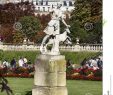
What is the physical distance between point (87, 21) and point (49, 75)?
3981cm

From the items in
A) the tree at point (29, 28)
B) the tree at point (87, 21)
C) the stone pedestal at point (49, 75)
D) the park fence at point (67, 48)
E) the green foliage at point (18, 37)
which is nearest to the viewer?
the stone pedestal at point (49, 75)

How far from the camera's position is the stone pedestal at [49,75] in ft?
42.6

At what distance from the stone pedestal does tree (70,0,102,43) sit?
3083cm

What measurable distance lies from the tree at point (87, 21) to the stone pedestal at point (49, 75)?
30829mm

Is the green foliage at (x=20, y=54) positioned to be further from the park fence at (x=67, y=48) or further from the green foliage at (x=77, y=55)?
the green foliage at (x=77, y=55)

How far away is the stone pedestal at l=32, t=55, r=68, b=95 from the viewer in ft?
42.6

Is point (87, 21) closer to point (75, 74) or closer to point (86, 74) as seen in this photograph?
point (86, 74)

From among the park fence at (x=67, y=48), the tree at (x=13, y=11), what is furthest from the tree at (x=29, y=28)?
the park fence at (x=67, y=48)

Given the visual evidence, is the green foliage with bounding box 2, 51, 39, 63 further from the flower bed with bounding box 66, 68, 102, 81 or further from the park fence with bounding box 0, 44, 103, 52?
the flower bed with bounding box 66, 68, 102, 81

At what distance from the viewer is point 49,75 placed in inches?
512

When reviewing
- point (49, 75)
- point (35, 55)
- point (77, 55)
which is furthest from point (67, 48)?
point (49, 75)

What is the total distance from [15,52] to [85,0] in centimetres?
1922

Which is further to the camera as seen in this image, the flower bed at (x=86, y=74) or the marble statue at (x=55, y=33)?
the flower bed at (x=86, y=74)

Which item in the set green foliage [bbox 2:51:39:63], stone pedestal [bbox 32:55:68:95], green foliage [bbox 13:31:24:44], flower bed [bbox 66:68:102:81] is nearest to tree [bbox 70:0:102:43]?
green foliage [bbox 13:31:24:44]
